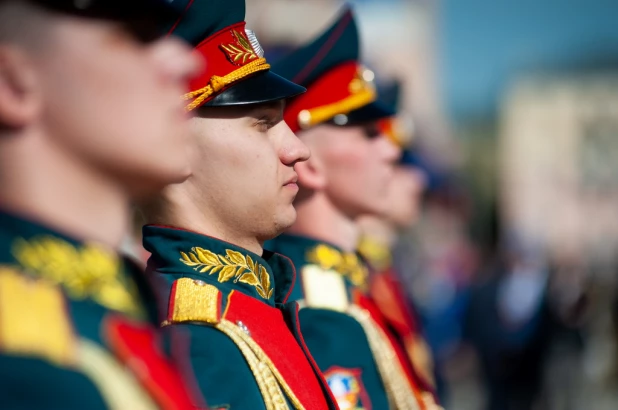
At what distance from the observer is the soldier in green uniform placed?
1572 mm

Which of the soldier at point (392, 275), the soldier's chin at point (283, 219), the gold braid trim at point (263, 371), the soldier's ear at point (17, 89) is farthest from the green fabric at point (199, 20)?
the soldier at point (392, 275)

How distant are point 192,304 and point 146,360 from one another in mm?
811

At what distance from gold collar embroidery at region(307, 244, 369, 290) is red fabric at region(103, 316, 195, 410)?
7.04 feet

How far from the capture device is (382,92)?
540cm

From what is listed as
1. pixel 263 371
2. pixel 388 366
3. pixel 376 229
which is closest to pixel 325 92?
pixel 388 366

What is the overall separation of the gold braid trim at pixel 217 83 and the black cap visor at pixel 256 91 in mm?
25

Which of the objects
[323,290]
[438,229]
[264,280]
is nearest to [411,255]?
[438,229]

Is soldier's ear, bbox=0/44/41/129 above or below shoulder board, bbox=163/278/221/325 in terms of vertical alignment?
above

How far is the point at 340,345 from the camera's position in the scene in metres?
3.45

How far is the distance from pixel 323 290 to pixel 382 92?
189 centimetres

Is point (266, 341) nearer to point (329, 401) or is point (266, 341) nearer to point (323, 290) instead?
point (329, 401)

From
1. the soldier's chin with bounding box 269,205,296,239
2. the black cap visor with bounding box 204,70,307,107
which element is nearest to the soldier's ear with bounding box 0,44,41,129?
the black cap visor with bounding box 204,70,307,107

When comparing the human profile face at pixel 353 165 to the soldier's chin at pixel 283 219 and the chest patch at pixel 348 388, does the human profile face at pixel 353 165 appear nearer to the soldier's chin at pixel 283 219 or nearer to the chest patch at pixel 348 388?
the chest patch at pixel 348 388

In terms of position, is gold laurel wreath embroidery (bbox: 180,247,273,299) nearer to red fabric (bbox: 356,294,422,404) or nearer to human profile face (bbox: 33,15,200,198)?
human profile face (bbox: 33,15,200,198)
